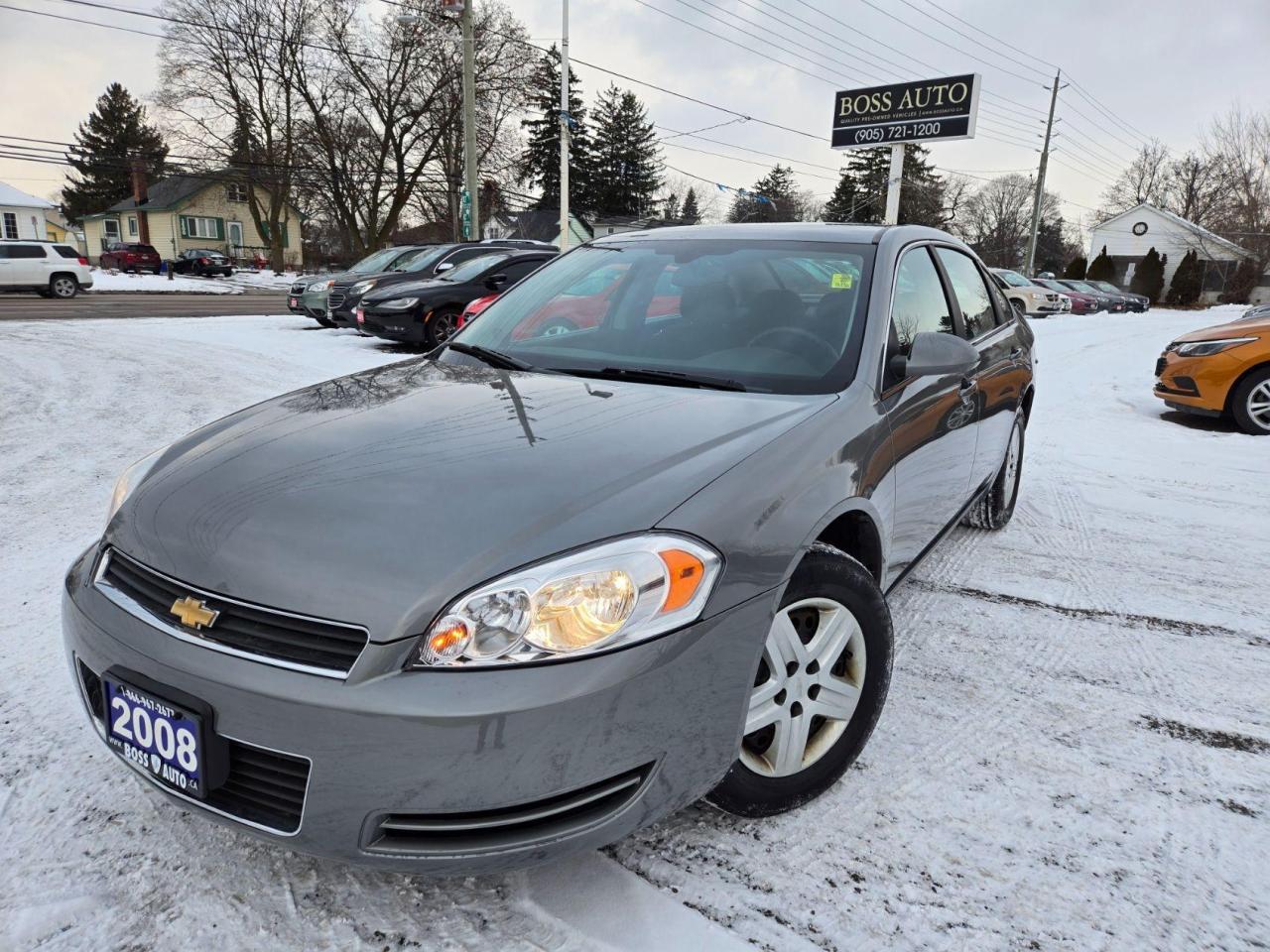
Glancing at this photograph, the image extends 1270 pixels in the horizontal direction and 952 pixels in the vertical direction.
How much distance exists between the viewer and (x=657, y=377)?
8.45 feet

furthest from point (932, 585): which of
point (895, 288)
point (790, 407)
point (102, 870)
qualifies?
point (102, 870)

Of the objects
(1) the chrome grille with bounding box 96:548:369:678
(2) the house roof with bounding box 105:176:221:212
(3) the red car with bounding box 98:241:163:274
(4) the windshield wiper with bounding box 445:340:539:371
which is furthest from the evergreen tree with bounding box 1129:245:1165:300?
(2) the house roof with bounding box 105:176:221:212

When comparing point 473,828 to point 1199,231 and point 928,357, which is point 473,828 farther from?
point 1199,231

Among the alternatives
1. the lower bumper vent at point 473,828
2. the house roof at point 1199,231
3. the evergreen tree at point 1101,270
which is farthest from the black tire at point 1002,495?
the evergreen tree at point 1101,270

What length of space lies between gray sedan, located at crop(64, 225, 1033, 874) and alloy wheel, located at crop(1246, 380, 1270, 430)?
6.52m

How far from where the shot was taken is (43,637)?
288 cm

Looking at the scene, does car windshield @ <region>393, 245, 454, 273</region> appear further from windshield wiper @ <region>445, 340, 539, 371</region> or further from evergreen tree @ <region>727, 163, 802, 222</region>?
evergreen tree @ <region>727, 163, 802, 222</region>

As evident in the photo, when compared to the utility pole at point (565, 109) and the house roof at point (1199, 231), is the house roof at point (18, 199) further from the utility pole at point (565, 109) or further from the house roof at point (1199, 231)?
the house roof at point (1199, 231)

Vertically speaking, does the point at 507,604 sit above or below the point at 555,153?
below

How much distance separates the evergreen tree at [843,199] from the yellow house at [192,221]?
37710mm

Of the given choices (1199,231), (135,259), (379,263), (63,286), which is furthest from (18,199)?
(1199,231)

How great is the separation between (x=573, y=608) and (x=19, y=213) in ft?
191

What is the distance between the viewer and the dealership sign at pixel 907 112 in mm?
25047

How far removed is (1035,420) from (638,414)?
6.91m
